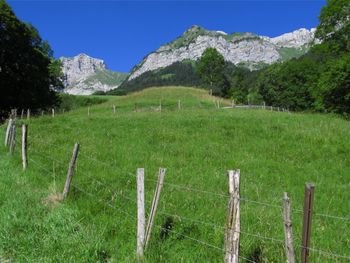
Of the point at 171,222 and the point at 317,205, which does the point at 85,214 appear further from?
the point at 317,205

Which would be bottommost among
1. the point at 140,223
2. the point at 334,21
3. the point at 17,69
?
the point at 140,223

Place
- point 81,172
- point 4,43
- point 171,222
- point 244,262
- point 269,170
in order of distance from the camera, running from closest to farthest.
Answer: point 244,262 < point 171,222 < point 81,172 < point 269,170 < point 4,43

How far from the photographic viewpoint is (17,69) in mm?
49812

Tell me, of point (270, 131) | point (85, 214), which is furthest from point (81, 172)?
point (270, 131)

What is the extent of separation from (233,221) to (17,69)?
166ft

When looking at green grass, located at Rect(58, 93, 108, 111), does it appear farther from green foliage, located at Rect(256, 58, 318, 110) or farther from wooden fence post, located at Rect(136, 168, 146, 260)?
wooden fence post, located at Rect(136, 168, 146, 260)

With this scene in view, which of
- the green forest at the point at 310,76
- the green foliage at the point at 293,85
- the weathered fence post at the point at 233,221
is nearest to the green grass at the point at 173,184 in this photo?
the weathered fence post at the point at 233,221

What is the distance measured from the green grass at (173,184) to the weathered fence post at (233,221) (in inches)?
36.9

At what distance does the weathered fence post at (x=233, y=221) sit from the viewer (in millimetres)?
5086

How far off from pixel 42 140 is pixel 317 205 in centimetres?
1543

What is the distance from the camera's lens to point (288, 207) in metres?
4.40

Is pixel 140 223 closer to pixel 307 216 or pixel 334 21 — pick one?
pixel 307 216

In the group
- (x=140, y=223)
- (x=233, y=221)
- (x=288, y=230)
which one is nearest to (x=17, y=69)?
(x=140, y=223)

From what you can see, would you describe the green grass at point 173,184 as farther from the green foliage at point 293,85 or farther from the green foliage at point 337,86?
the green foliage at point 293,85
